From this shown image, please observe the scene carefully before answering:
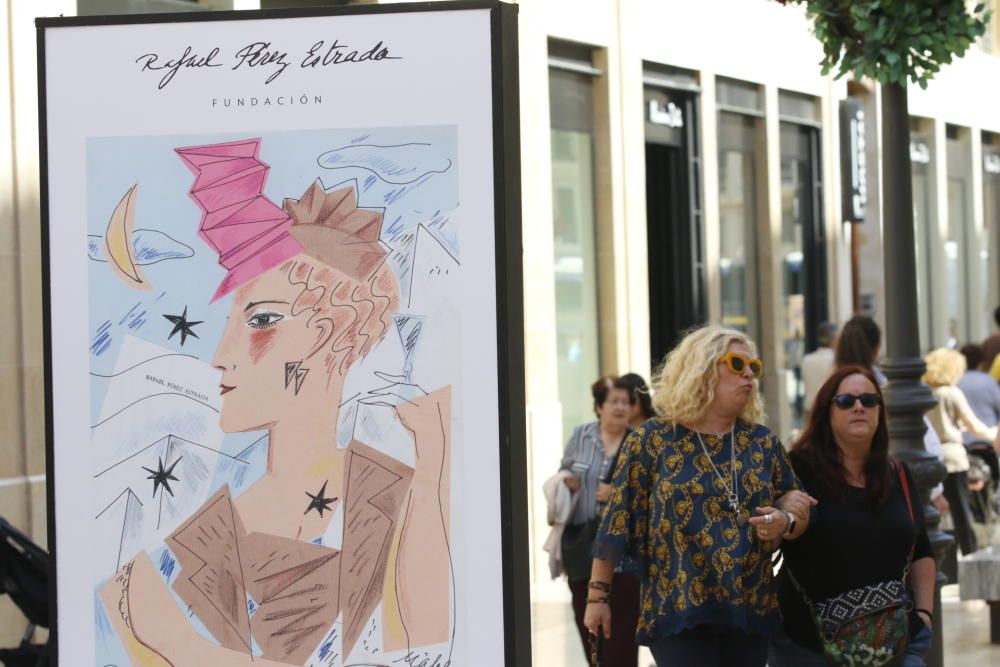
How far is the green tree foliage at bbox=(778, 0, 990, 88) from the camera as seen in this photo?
7801 mm

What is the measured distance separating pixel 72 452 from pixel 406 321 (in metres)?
0.81

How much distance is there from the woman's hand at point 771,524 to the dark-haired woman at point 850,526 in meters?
0.30

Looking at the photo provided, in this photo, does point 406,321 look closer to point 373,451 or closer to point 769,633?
point 373,451

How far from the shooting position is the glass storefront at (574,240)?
16.0m

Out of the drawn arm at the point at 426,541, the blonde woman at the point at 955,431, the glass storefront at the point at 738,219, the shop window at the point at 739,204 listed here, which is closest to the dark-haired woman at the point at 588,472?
the drawn arm at the point at 426,541

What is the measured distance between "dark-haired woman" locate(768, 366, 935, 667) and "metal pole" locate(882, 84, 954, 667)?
2674mm

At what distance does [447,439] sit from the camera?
11.4 feet

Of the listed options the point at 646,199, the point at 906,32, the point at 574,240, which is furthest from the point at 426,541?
the point at 646,199

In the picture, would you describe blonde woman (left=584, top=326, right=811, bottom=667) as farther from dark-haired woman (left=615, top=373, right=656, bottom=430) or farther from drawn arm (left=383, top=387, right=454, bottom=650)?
dark-haired woman (left=615, top=373, right=656, bottom=430)

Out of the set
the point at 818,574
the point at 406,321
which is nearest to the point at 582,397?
the point at 818,574

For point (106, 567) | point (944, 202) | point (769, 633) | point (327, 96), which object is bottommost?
point (769, 633)

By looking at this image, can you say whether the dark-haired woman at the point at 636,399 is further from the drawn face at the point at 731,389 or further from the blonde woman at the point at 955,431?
the blonde woman at the point at 955,431

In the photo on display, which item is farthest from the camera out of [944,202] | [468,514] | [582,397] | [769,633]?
[944,202]

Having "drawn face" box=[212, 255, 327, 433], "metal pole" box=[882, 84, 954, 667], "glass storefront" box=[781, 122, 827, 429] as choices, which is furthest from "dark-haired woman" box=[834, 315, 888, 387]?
"glass storefront" box=[781, 122, 827, 429]
